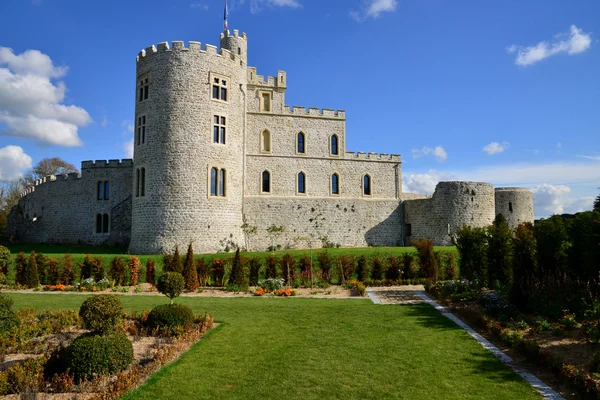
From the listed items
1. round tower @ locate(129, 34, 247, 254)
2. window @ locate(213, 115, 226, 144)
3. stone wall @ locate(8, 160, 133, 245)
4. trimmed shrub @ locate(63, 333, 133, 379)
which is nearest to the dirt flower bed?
Answer: trimmed shrub @ locate(63, 333, 133, 379)

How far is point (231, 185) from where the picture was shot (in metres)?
28.0

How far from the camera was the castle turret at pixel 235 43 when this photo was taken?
32031mm

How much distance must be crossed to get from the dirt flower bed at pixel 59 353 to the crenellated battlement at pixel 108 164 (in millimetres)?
22087

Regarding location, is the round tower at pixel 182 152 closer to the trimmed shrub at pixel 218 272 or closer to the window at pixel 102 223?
the trimmed shrub at pixel 218 272

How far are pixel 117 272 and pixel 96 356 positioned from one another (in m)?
13.9

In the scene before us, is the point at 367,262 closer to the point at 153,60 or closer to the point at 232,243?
the point at 232,243

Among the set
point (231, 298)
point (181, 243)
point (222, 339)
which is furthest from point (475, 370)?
point (181, 243)

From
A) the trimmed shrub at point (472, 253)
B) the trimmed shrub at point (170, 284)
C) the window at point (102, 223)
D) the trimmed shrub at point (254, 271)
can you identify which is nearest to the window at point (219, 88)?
the trimmed shrub at point (254, 271)

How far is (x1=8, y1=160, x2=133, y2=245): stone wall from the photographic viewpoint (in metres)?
32.4

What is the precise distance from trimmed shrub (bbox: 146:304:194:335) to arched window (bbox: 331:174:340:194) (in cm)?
2406

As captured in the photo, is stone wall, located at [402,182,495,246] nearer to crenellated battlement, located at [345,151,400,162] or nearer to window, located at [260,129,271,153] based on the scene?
crenellated battlement, located at [345,151,400,162]

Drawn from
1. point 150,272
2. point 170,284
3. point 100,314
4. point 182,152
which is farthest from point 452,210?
point 100,314

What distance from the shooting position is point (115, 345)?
26.5 ft

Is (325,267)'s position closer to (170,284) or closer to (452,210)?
(170,284)
